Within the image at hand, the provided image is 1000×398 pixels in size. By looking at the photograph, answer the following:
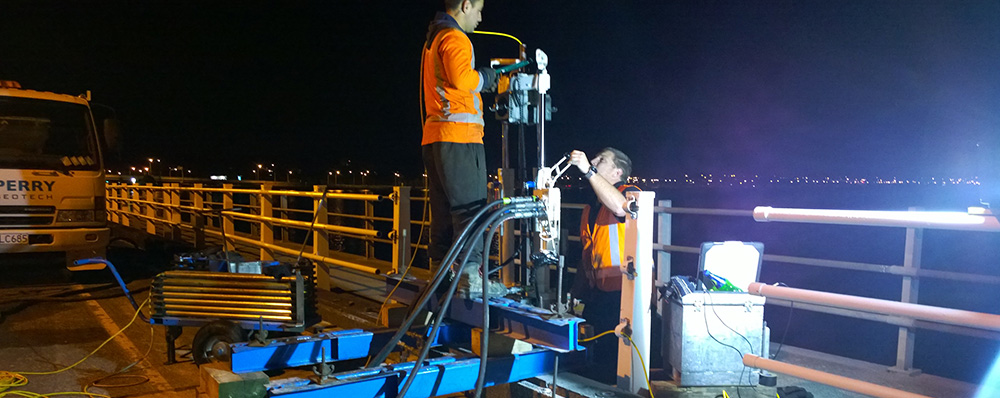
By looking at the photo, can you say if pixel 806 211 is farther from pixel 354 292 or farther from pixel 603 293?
pixel 354 292

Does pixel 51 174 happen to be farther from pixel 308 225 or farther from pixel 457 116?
pixel 457 116

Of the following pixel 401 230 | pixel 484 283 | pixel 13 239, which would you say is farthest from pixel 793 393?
pixel 13 239

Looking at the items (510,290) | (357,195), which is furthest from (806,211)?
(357,195)

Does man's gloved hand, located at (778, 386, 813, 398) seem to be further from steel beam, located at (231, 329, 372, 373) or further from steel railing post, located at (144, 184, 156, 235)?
steel railing post, located at (144, 184, 156, 235)

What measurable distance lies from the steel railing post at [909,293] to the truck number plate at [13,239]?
32.0 ft

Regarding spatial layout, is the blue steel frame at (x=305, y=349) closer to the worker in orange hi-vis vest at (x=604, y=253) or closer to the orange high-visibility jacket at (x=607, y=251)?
the worker in orange hi-vis vest at (x=604, y=253)

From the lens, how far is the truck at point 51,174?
8.02 metres

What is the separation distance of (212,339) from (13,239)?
226 inches

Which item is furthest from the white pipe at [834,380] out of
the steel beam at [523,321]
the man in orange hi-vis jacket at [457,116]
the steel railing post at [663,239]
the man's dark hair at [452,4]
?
the steel railing post at [663,239]

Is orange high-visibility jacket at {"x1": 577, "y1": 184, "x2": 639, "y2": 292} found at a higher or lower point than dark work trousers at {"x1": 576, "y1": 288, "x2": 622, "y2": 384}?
higher

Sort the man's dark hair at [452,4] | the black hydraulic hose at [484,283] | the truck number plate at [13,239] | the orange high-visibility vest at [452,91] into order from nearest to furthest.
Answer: the black hydraulic hose at [484,283] → the orange high-visibility vest at [452,91] → the man's dark hair at [452,4] → the truck number plate at [13,239]

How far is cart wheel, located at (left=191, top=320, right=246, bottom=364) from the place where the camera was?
4.23 metres

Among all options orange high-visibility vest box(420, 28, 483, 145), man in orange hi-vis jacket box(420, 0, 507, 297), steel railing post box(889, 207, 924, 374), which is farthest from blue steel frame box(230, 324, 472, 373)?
steel railing post box(889, 207, 924, 374)

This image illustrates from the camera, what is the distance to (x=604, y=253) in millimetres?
4453
